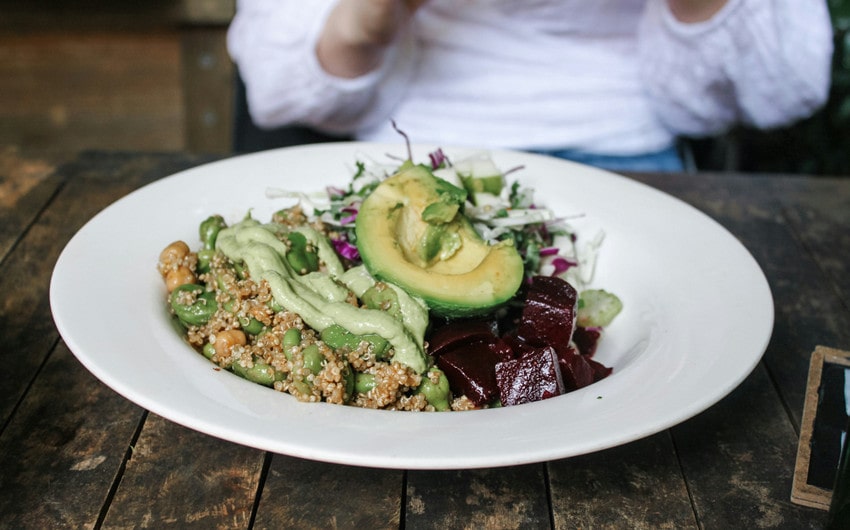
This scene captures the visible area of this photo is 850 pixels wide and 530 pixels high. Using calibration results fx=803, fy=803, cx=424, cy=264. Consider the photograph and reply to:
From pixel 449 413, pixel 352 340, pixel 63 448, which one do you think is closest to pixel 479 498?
pixel 449 413

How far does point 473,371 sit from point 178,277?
1.39 ft

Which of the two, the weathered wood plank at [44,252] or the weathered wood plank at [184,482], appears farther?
the weathered wood plank at [44,252]

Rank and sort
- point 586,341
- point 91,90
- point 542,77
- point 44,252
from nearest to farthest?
point 586,341 < point 44,252 < point 542,77 < point 91,90

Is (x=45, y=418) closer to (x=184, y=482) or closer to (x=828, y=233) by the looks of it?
(x=184, y=482)

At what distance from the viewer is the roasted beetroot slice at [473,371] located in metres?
0.93

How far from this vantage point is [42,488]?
85 centimetres

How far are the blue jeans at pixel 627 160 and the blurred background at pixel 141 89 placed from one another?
24.0 inches

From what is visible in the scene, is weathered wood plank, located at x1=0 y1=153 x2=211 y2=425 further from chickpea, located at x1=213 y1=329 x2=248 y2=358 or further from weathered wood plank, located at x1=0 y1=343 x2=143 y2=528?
chickpea, located at x1=213 y1=329 x2=248 y2=358

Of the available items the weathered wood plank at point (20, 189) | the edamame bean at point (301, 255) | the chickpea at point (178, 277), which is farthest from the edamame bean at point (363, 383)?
the weathered wood plank at point (20, 189)

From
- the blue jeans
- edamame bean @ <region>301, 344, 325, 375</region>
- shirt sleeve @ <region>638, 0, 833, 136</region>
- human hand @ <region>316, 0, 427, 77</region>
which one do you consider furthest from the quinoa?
shirt sleeve @ <region>638, 0, 833, 136</region>

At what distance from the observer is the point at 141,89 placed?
3.58 meters

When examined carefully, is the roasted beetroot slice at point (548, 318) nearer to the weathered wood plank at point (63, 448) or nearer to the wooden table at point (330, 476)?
the wooden table at point (330, 476)

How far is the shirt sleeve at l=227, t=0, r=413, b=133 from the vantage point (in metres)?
1.82

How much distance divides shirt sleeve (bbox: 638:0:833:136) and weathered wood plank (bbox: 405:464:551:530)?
128 cm
